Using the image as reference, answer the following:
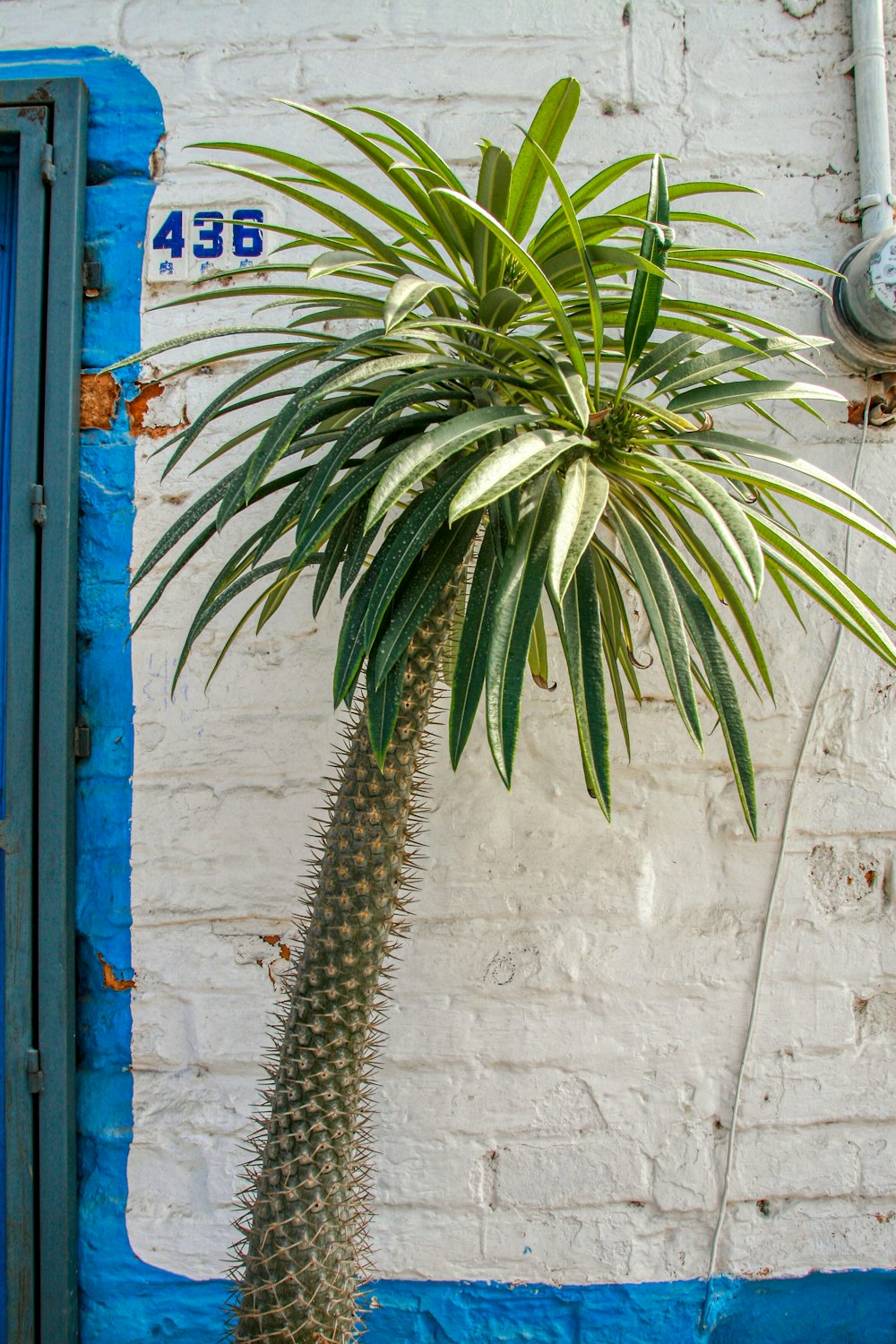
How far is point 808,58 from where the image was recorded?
158cm

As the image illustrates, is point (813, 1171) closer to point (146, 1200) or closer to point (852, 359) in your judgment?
point (146, 1200)

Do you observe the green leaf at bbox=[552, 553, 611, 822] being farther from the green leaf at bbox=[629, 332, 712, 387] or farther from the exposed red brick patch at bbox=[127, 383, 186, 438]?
the exposed red brick patch at bbox=[127, 383, 186, 438]

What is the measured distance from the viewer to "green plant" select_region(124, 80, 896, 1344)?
3.00ft

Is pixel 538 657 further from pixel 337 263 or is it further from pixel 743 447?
pixel 337 263

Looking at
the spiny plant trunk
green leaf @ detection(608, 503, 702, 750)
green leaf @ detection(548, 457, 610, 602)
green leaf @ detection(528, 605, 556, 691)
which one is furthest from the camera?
green leaf @ detection(528, 605, 556, 691)

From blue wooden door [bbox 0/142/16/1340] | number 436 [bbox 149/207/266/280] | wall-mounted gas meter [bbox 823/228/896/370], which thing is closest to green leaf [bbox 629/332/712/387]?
wall-mounted gas meter [bbox 823/228/896/370]

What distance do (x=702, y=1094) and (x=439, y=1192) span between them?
41cm

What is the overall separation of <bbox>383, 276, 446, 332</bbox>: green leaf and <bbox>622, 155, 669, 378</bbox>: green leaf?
0.20 metres

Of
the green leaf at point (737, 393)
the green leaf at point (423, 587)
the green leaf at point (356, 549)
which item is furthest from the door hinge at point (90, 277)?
the green leaf at point (737, 393)

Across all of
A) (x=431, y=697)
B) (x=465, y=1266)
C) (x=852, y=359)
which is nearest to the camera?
(x=431, y=697)

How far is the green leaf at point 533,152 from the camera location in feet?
3.49

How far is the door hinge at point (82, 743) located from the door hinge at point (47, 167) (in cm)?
86

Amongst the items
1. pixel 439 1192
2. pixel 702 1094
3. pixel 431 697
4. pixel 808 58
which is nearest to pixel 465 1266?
pixel 439 1192

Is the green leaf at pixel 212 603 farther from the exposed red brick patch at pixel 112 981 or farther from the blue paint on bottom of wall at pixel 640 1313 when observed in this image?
the blue paint on bottom of wall at pixel 640 1313
